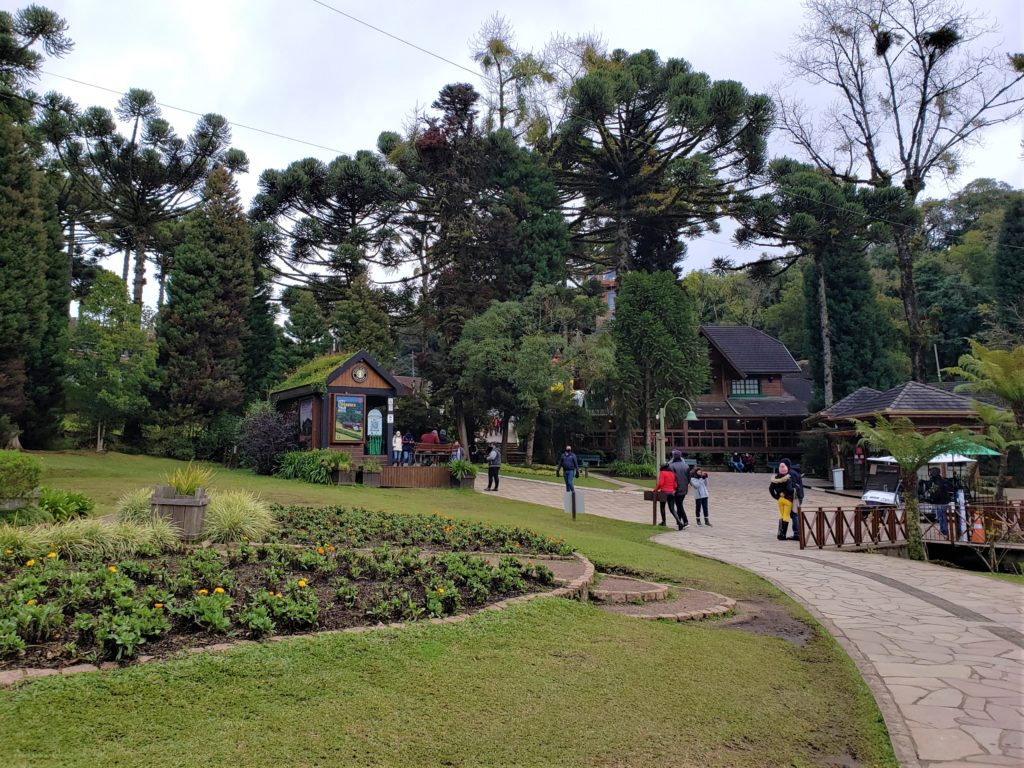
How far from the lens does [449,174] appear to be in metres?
32.1

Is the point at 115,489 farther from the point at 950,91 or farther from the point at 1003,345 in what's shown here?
the point at 950,91

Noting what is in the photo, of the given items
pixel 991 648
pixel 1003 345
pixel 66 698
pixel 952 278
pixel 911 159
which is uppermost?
pixel 911 159

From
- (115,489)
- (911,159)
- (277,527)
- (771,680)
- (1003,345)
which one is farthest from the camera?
(911,159)

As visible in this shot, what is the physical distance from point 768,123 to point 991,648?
30.4 metres

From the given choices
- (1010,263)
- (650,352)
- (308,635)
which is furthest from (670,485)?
(1010,263)

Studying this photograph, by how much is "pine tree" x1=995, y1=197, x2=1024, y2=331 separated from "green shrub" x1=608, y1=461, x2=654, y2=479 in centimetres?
2163

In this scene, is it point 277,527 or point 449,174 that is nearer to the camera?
point 277,527

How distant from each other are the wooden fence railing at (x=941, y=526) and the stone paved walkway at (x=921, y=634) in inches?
23.9

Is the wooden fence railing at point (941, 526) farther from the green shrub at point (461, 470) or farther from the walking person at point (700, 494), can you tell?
the green shrub at point (461, 470)

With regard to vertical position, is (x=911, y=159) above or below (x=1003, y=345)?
above

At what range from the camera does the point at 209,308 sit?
27203mm

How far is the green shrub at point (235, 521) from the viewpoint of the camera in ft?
26.7

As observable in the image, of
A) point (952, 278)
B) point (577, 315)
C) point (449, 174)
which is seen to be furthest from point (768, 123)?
point (952, 278)

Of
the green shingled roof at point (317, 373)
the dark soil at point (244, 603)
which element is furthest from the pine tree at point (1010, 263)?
the dark soil at point (244, 603)
